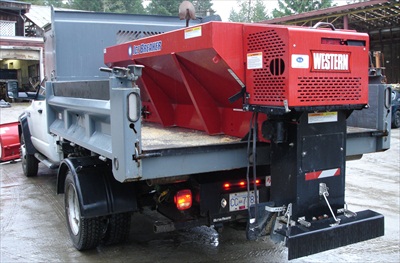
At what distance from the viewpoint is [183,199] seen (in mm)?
4000

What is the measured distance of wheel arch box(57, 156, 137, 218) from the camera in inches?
161

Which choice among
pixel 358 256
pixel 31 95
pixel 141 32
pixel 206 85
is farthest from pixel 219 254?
pixel 31 95

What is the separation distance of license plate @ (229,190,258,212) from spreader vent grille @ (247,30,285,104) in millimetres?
1015

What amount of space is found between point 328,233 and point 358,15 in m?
20.2

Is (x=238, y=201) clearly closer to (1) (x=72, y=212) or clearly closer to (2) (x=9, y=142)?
(1) (x=72, y=212)

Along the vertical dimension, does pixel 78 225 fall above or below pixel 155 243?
above

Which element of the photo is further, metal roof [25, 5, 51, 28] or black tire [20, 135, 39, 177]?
metal roof [25, 5, 51, 28]

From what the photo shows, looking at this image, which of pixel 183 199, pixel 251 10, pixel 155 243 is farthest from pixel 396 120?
pixel 251 10

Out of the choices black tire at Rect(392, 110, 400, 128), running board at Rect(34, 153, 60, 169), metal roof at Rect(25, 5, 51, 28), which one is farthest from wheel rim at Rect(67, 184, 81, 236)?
metal roof at Rect(25, 5, 51, 28)

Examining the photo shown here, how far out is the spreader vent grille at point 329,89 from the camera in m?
3.32

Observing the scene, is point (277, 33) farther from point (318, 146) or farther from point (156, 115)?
point (156, 115)

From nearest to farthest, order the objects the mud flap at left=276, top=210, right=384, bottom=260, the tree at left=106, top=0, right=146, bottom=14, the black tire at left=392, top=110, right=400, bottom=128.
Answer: the mud flap at left=276, top=210, right=384, bottom=260, the black tire at left=392, top=110, right=400, bottom=128, the tree at left=106, top=0, right=146, bottom=14

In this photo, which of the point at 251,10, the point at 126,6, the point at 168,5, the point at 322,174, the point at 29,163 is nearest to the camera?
the point at 322,174

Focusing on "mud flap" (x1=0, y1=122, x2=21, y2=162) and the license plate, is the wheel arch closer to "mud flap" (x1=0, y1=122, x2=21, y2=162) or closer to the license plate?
the license plate
